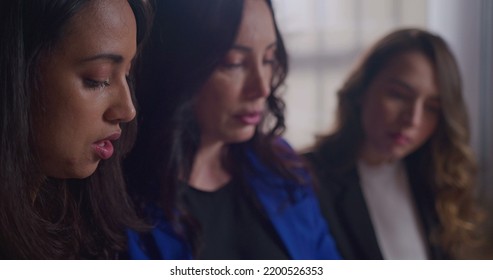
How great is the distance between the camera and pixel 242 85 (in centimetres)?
125

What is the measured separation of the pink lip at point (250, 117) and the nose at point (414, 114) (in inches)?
12.7

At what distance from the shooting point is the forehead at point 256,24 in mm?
1213

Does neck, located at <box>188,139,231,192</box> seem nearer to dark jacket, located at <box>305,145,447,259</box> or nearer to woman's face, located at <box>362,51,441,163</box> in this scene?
dark jacket, located at <box>305,145,447,259</box>

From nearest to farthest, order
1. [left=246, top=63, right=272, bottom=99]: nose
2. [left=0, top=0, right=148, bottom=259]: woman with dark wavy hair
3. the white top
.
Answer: [left=0, top=0, right=148, bottom=259]: woman with dark wavy hair → [left=246, top=63, right=272, bottom=99]: nose → the white top

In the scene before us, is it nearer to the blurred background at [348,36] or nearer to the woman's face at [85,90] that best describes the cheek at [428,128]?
the blurred background at [348,36]

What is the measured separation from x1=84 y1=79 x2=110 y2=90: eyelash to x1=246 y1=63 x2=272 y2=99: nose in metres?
0.29

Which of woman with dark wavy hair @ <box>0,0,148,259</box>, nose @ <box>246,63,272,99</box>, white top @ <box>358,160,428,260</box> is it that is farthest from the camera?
white top @ <box>358,160,428,260</box>

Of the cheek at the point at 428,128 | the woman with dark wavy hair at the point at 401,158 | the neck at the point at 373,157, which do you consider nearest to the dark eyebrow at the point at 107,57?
the woman with dark wavy hair at the point at 401,158

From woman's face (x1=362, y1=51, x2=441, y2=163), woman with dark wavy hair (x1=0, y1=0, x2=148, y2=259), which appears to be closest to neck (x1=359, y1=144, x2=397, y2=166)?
woman's face (x1=362, y1=51, x2=441, y2=163)

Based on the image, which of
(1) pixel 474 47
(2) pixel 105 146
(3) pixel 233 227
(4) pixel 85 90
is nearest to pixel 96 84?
(4) pixel 85 90

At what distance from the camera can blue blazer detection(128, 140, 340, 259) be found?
1.31 metres

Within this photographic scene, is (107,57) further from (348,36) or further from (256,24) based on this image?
(348,36)

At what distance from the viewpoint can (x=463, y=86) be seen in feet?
4.23

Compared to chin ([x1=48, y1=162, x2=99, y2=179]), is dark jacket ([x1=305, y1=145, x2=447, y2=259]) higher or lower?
lower
